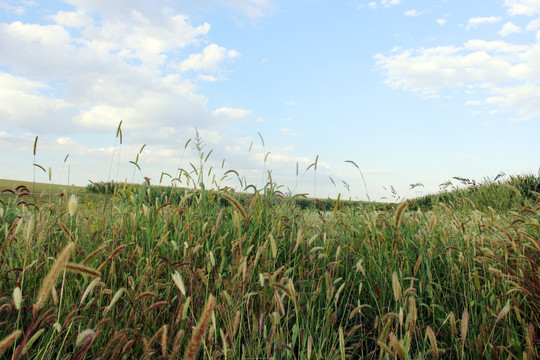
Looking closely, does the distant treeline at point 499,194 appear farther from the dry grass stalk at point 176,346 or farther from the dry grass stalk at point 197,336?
the dry grass stalk at point 197,336

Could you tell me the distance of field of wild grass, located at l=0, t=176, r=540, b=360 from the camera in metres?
2.55

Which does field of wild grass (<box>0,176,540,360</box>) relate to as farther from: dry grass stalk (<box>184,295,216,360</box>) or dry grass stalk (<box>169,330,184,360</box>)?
dry grass stalk (<box>184,295,216,360</box>)

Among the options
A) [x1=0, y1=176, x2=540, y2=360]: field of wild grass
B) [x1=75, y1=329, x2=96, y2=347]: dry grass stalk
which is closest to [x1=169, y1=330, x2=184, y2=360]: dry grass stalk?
[x1=0, y1=176, x2=540, y2=360]: field of wild grass

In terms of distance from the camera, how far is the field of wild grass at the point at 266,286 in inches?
101

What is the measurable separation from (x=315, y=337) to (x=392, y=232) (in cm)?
182

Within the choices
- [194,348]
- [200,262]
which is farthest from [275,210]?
[194,348]

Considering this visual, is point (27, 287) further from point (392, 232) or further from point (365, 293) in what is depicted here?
point (392, 232)

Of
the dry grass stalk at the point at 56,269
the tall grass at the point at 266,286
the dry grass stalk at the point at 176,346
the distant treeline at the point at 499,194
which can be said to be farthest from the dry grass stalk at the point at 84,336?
the distant treeline at the point at 499,194

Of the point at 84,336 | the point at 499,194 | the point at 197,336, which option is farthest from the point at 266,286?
the point at 499,194

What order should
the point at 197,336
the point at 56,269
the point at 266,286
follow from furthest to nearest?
the point at 266,286
the point at 56,269
the point at 197,336

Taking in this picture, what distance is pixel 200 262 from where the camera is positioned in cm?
353

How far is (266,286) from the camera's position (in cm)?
309

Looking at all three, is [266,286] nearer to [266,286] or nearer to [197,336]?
[266,286]

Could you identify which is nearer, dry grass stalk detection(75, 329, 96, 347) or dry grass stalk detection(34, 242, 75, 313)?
dry grass stalk detection(34, 242, 75, 313)
